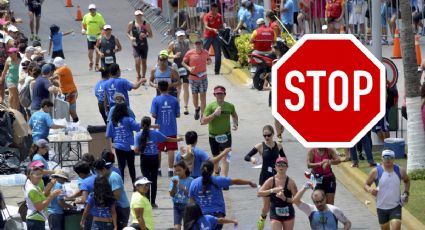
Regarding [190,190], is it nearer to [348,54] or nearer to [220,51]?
[348,54]

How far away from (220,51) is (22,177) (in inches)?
446

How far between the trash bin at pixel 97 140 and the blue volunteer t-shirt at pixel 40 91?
1.57 metres

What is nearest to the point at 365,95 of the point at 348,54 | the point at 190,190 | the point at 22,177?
the point at 348,54

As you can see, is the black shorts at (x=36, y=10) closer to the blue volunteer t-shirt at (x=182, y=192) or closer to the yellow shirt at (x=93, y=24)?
the yellow shirt at (x=93, y=24)

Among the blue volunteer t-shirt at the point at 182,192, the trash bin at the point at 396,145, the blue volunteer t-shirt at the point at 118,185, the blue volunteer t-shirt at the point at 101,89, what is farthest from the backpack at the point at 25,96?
the blue volunteer t-shirt at the point at 118,185

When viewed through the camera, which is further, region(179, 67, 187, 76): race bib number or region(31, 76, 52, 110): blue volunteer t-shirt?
region(179, 67, 187, 76): race bib number

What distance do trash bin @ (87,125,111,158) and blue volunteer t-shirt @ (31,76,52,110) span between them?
1565mm

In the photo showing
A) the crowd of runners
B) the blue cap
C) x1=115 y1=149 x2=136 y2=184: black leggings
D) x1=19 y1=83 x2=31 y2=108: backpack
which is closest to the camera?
the crowd of runners

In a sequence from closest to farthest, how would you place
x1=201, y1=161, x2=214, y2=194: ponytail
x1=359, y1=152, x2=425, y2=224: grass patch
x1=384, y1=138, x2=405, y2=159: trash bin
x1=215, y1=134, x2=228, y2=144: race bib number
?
x1=201, y1=161, x2=214, y2=194: ponytail → x1=359, y1=152, x2=425, y2=224: grass patch → x1=215, y1=134, x2=228, y2=144: race bib number → x1=384, y1=138, x2=405, y2=159: trash bin

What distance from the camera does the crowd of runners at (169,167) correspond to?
49.2ft

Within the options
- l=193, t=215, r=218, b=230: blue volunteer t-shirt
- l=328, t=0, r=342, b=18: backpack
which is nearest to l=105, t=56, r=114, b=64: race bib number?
l=328, t=0, r=342, b=18: backpack

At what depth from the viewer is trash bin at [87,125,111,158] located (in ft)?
71.1

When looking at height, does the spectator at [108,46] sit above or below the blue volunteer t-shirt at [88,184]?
above

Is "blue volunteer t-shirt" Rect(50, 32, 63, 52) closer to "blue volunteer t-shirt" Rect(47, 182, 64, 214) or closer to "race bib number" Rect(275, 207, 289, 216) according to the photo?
"blue volunteer t-shirt" Rect(47, 182, 64, 214)
